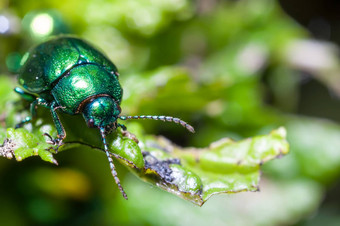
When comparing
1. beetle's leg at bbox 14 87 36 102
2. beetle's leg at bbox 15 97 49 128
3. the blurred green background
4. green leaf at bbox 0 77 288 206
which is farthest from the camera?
the blurred green background

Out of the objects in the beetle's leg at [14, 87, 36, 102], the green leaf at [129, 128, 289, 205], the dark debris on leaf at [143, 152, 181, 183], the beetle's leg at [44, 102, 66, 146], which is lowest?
the green leaf at [129, 128, 289, 205]

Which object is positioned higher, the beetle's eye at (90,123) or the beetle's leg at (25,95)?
the beetle's leg at (25,95)

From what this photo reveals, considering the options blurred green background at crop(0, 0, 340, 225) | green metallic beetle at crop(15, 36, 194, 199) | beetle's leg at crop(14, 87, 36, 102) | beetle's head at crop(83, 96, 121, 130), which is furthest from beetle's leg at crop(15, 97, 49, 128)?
blurred green background at crop(0, 0, 340, 225)

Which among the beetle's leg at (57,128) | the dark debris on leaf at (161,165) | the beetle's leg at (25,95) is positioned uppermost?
the beetle's leg at (25,95)

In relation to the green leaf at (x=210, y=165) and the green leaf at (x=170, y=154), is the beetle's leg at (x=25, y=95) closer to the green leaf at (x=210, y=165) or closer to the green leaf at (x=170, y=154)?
the green leaf at (x=170, y=154)

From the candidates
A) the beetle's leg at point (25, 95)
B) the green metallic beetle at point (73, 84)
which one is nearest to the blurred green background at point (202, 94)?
the beetle's leg at point (25, 95)

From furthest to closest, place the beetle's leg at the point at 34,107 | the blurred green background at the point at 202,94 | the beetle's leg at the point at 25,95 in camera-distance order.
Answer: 1. the blurred green background at the point at 202,94
2. the beetle's leg at the point at 25,95
3. the beetle's leg at the point at 34,107

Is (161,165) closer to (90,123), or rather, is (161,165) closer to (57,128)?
(90,123)

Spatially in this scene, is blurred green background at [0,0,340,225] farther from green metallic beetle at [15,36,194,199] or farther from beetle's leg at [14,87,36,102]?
green metallic beetle at [15,36,194,199]
